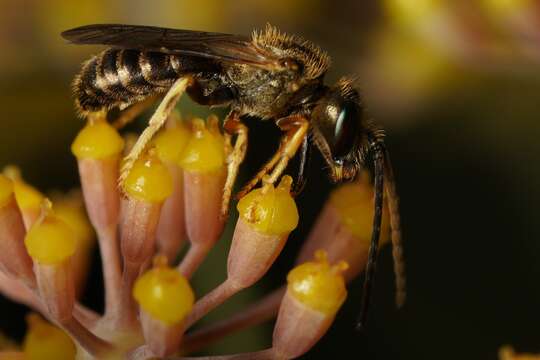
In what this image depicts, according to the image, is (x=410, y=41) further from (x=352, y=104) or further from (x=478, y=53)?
(x=352, y=104)

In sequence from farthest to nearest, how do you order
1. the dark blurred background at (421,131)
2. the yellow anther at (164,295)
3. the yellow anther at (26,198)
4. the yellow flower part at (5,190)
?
1. the dark blurred background at (421,131)
2. the yellow anther at (26,198)
3. the yellow flower part at (5,190)
4. the yellow anther at (164,295)

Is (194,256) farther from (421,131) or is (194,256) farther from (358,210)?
(421,131)

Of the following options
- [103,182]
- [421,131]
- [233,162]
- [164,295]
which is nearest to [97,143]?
[103,182]

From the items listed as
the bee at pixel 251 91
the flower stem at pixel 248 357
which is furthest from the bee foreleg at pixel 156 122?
the flower stem at pixel 248 357

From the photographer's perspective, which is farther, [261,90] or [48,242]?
[261,90]

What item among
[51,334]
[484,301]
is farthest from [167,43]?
[484,301]

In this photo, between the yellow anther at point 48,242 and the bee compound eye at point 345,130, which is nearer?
the yellow anther at point 48,242

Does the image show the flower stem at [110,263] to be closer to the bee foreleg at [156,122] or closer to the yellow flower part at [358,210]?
the bee foreleg at [156,122]

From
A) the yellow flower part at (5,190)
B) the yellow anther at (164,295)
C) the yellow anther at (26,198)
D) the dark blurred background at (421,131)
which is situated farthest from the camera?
the dark blurred background at (421,131)
